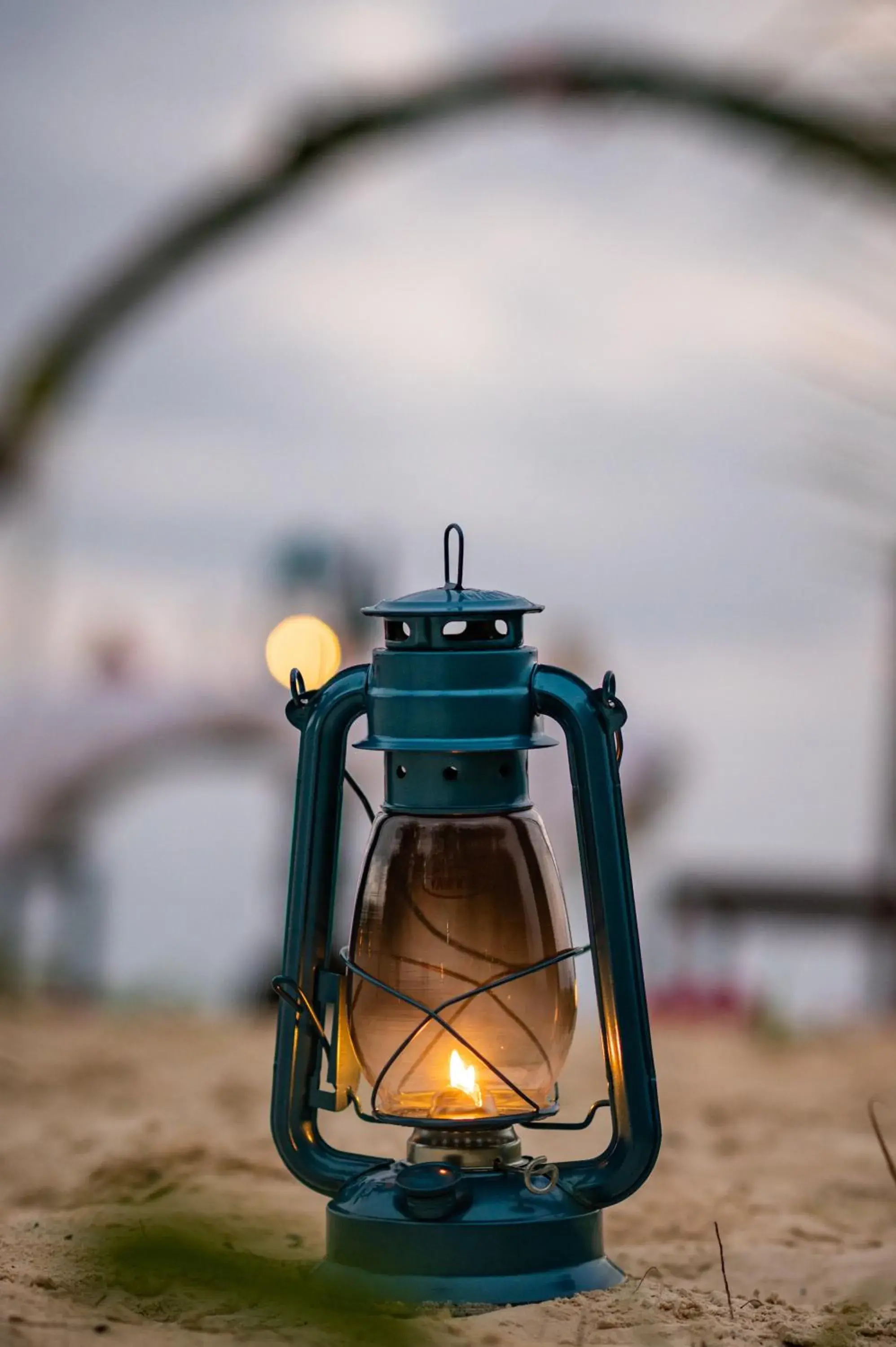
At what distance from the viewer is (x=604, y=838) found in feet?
7.40

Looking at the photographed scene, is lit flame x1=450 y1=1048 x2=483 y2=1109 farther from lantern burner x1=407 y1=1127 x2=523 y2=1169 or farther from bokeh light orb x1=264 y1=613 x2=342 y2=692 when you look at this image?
bokeh light orb x1=264 y1=613 x2=342 y2=692

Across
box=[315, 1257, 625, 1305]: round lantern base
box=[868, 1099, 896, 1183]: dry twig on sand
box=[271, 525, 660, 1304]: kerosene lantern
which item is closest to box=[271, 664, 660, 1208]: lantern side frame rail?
box=[271, 525, 660, 1304]: kerosene lantern

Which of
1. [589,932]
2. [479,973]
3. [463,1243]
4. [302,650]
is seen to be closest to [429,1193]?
[463,1243]

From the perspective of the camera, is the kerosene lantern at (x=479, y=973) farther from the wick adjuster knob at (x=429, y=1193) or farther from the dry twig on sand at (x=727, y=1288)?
the dry twig on sand at (x=727, y=1288)

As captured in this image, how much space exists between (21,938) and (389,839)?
191 inches

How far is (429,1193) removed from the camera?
2240mm

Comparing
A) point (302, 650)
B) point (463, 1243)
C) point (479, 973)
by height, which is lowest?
point (463, 1243)

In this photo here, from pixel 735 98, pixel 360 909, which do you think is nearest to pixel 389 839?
pixel 360 909

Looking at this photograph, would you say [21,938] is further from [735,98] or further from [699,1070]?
[735,98]

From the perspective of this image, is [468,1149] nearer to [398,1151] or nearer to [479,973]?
[479,973]

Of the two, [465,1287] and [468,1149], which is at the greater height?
[468,1149]

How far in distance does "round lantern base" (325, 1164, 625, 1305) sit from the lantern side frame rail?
77 mm

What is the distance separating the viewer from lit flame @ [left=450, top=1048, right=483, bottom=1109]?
7.47 ft

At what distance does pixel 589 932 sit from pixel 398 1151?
4.30ft
